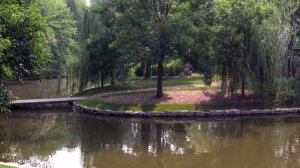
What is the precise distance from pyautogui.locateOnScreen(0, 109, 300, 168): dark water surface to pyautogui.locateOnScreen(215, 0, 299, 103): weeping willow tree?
342 centimetres

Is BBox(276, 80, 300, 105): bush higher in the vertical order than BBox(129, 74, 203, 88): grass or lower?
lower

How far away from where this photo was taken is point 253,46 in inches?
1243

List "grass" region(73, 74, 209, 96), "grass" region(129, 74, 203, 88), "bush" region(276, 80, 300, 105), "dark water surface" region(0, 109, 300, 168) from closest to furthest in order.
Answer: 1. "dark water surface" region(0, 109, 300, 168)
2. "bush" region(276, 80, 300, 105)
3. "grass" region(73, 74, 209, 96)
4. "grass" region(129, 74, 203, 88)

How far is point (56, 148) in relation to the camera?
22734mm

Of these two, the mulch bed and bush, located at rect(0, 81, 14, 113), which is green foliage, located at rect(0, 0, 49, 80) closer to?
bush, located at rect(0, 81, 14, 113)

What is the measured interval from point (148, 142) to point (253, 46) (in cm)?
1255

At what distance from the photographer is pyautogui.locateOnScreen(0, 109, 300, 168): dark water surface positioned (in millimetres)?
19562

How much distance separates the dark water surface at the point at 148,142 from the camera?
19562 mm

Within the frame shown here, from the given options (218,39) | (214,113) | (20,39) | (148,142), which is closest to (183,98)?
(214,113)

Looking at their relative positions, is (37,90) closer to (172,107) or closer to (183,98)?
(183,98)

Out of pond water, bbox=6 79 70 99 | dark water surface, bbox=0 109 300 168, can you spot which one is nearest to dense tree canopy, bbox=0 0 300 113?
dark water surface, bbox=0 109 300 168

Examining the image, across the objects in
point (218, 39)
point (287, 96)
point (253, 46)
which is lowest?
point (287, 96)

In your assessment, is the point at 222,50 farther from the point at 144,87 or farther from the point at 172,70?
the point at 172,70

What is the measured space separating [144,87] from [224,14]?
1276 centimetres
